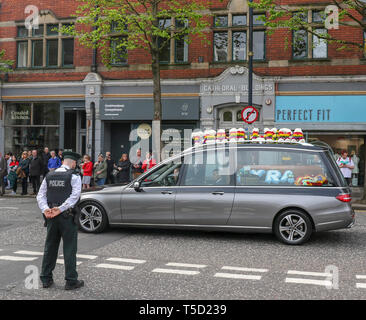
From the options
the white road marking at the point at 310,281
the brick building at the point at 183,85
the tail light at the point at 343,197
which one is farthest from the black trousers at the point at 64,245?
the brick building at the point at 183,85

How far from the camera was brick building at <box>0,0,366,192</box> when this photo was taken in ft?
55.8

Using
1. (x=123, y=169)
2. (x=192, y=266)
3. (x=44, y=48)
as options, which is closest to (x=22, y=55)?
(x=44, y=48)

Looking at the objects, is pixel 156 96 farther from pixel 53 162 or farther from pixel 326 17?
pixel 326 17

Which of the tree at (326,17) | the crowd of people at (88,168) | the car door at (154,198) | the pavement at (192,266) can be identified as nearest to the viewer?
the pavement at (192,266)

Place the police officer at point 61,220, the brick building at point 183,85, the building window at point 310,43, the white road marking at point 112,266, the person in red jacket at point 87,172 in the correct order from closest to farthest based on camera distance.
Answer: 1. the police officer at point 61,220
2. the white road marking at point 112,266
3. the person in red jacket at point 87,172
4. the brick building at point 183,85
5. the building window at point 310,43

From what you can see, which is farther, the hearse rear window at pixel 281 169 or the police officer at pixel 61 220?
the hearse rear window at pixel 281 169

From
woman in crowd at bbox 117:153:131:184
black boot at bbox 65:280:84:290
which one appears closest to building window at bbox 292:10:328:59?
woman in crowd at bbox 117:153:131:184

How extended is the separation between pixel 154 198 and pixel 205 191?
0.98 metres

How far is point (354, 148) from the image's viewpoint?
17109mm

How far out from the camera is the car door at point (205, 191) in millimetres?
7723

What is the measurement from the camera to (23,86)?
20391 mm

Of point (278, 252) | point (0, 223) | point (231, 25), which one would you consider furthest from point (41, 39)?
point (278, 252)

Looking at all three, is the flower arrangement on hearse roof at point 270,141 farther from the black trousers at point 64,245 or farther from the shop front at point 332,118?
the shop front at point 332,118

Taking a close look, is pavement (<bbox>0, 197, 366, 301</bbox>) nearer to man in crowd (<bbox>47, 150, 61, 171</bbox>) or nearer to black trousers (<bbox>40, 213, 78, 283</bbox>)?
black trousers (<bbox>40, 213, 78, 283</bbox>)
